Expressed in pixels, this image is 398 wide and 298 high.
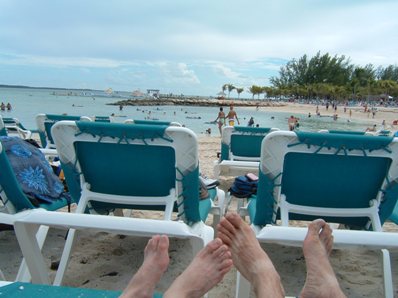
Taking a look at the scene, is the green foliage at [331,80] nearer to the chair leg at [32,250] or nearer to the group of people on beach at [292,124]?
the group of people on beach at [292,124]

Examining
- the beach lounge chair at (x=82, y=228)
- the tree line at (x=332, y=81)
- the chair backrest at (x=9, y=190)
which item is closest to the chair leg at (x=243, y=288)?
the beach lounge chair at (x=82, y=228)

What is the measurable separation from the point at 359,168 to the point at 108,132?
110cm

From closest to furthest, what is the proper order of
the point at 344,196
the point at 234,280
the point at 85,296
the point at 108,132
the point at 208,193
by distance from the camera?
the point at 85,296
the point at 108,132
the point at 344,196
the point at 234,280
the point at 208,193

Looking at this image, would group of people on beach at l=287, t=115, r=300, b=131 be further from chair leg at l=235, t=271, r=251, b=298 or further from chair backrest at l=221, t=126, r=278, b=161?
chair leg at l=235, t=271, r=251, b=298

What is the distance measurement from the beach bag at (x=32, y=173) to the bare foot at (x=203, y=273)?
1.17 meters

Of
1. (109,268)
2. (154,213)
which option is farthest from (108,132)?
(154,213)

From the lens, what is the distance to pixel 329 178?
1.55 metres

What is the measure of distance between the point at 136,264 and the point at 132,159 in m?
0.90

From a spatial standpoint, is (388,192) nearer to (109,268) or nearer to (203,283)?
(203,283)

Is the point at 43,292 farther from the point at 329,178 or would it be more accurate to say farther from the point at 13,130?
the point at 13,130

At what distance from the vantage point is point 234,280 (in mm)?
2004

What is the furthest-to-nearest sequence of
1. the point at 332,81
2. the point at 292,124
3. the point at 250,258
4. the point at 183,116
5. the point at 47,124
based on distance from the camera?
the point at 332,81 < the point at 183,116 < the point at 292,124 < the point at 47,124 < the point at 250,258

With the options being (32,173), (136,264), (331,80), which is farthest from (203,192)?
(331,80)

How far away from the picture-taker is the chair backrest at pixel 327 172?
1.40m
